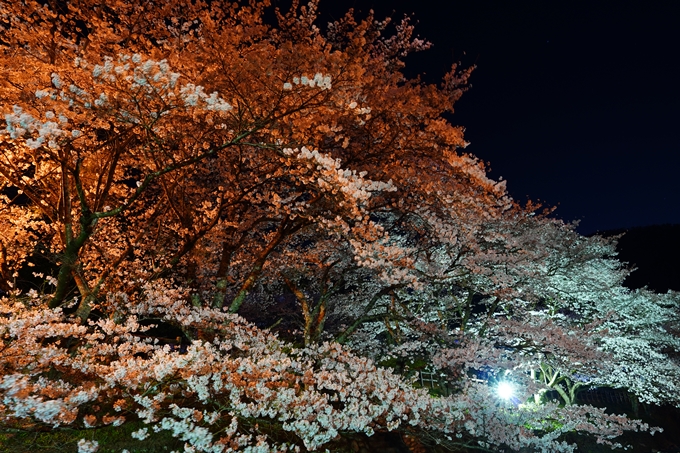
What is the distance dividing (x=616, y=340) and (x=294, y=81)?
19.1m

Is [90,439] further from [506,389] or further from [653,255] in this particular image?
[653,255]

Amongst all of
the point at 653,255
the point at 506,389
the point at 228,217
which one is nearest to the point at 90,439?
the point at 228,217

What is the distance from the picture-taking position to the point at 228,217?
33.8 ft

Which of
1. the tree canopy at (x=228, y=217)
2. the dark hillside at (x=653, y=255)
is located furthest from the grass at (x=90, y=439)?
the dark hillside at (x=653, y=255)

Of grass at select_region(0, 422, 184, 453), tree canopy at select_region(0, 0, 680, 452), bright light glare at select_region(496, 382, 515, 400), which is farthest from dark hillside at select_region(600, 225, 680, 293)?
grass at select_region(0, 422, 184, 453)

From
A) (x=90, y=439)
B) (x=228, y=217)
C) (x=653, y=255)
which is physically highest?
(x=653, y=255)

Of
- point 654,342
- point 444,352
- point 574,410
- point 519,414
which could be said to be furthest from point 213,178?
point 654,342

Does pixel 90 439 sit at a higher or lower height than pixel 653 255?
lower

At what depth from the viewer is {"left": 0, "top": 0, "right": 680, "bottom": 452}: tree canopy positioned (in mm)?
5051

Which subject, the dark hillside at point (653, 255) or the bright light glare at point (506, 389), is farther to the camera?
the dark hillside at point (653, 255)

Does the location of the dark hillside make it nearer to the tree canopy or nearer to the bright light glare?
the bright light glare

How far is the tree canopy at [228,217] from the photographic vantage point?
5.05 metres

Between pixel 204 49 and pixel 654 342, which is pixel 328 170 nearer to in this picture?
pixel 204 49

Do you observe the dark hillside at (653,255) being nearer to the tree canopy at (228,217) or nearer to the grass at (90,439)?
the tree canopy at (228,217)
